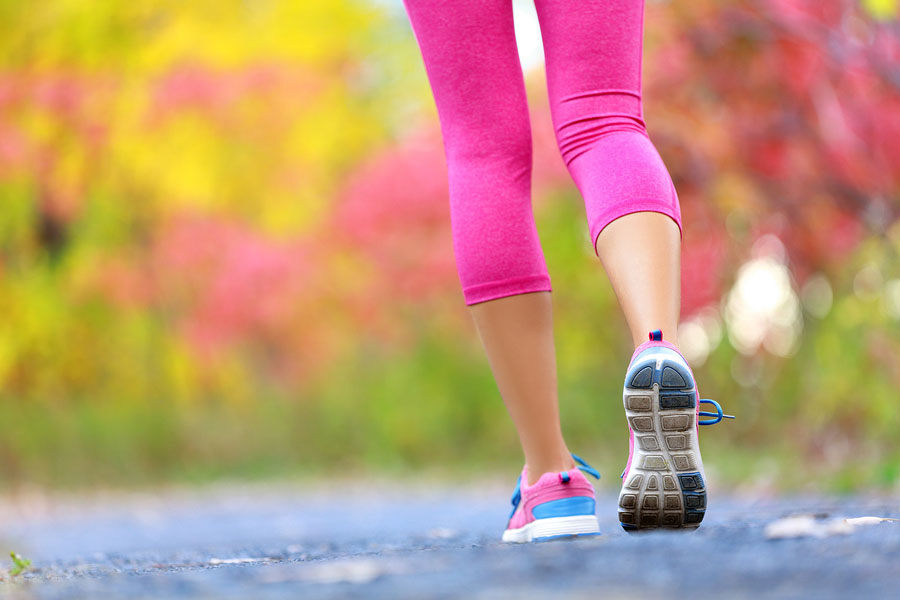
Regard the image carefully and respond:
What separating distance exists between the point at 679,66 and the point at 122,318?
4.44 meters

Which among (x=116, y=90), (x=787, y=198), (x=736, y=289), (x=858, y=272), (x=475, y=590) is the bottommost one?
(x=475, y=590)

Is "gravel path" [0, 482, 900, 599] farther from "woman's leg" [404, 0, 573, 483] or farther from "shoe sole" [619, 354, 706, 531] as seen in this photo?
"woman's leg" [404, 0, 573, 483]

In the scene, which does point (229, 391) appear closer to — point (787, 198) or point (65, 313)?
point (65, 313)

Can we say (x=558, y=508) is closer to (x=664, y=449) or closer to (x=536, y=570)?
(x=664, y=449)

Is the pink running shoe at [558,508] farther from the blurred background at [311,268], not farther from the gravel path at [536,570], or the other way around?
the blurred background at [311,268]

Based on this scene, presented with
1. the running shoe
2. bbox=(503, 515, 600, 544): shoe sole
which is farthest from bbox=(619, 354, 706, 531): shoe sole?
bbox=(503, 515, 600, 544): shoe sole

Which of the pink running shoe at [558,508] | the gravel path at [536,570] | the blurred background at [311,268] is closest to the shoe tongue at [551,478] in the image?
the pink running shoe at [558,508]

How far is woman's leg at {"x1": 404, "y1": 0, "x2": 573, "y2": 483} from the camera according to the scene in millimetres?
1460

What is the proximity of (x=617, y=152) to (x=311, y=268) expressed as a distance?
6.25m

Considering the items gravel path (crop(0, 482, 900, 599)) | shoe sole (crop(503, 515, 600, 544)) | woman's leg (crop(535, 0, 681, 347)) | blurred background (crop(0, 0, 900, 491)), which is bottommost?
gravel path (crop(0, 482, 900, 599))

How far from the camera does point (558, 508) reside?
146cm

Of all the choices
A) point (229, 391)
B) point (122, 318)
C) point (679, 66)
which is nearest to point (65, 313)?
point (122, 318)

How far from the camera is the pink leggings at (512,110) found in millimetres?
1414

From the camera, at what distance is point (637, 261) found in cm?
129
